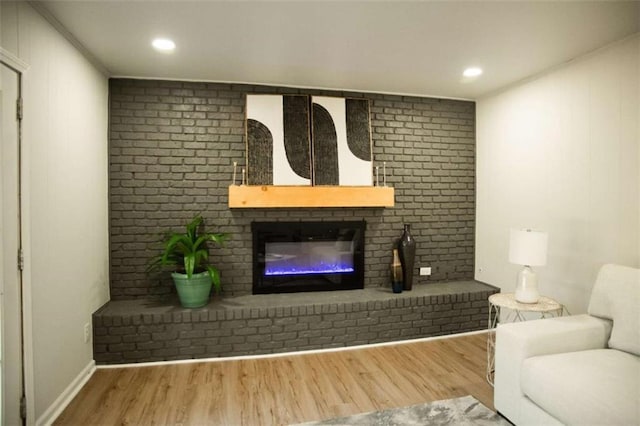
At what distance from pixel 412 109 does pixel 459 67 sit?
2.85 ft

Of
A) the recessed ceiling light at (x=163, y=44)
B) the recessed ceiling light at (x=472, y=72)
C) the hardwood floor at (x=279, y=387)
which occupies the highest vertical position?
the recessed ceiling light at (x=472, y=72)

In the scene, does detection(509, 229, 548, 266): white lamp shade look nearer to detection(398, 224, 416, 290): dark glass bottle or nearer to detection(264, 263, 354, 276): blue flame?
detection(398, 224, 416, 290): dark glass bottle

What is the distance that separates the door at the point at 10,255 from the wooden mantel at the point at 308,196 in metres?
1.60

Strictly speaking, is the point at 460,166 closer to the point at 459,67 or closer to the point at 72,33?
the point at 459,67

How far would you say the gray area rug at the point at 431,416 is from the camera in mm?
2090

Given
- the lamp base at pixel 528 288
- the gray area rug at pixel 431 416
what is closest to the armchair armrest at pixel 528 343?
the gray area rug at pixel 431 416

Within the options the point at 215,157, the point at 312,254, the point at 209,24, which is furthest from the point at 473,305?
the point at 209,24

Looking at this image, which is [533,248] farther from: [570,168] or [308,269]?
[308,269]

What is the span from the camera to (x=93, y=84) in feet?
9.30

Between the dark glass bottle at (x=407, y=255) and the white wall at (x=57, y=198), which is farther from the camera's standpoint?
the dark glass bottle at (x=407, y=255)

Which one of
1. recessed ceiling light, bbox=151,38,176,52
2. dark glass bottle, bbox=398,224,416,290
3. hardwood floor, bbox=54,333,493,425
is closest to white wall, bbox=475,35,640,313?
dark glass bottle, bbox=398,224,416,290

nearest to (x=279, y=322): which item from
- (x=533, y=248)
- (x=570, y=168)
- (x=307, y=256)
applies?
(x=307, y=256)

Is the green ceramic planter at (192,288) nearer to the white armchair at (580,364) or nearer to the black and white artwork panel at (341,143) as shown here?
the black and white artwork panel at (341,143)

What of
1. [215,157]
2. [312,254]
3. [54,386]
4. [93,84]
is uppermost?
[93,84]
